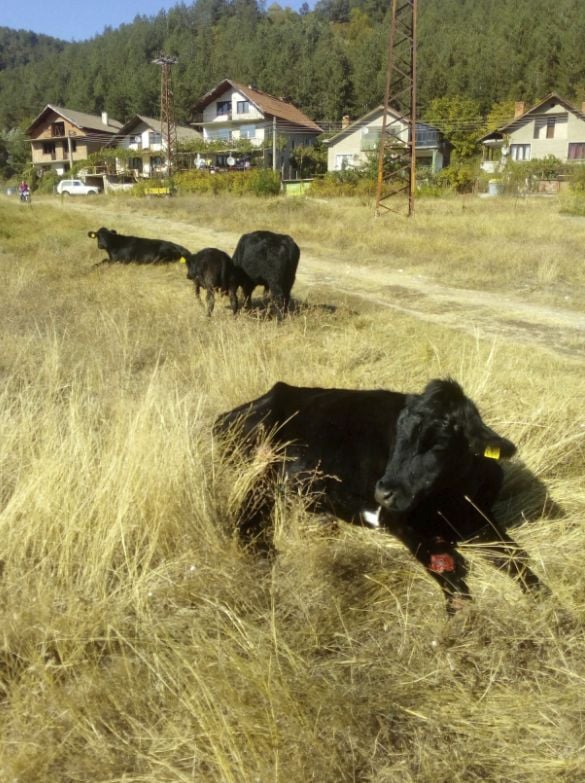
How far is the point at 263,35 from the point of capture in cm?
11931

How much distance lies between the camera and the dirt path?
28.8 ft

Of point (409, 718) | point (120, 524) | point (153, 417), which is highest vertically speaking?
point (153, 417)

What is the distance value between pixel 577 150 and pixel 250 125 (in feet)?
97.2

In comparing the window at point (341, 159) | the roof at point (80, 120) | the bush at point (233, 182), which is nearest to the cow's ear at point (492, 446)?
the bush at point (233, 182)

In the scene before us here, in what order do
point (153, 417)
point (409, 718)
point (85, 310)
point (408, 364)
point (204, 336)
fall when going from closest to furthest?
point (409, 718)
point (153, 417)
point (408, 364)
point (204, 336)
point (85, 310)

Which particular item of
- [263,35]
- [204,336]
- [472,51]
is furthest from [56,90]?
[204,336]

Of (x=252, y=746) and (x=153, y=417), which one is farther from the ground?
(x=153, y=417)

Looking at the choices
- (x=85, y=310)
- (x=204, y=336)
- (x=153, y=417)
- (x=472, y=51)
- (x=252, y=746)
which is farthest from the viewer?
(x=472, y=51)

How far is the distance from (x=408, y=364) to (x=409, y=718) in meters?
4.63

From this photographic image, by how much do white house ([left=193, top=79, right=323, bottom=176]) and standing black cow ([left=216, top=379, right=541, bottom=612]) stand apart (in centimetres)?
6110

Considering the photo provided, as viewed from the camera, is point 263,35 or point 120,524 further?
point 263,35

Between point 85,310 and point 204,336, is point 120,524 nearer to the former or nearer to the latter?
point 204,336

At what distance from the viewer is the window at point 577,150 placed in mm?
59500

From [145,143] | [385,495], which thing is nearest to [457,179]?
[145,143]
